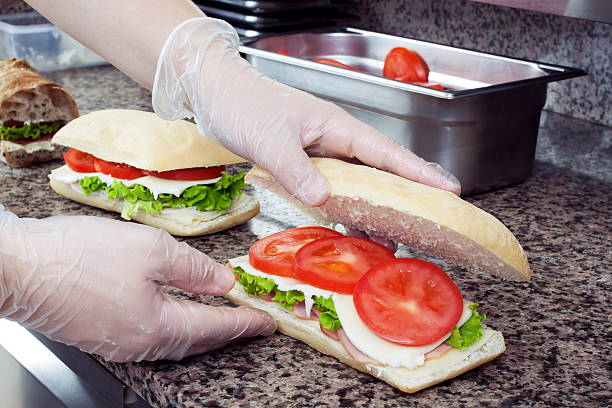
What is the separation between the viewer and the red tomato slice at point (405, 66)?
8.63 feet

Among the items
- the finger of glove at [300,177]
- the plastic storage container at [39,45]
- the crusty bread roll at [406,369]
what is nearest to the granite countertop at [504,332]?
the crusty bread roll at [406,369]

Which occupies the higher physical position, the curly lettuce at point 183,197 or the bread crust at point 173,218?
the curly lettuce at point 183,197

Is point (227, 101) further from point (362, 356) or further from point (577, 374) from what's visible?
point (577, 374)

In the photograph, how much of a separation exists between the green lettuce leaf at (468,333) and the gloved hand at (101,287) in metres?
0.45

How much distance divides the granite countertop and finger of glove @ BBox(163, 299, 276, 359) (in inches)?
1.3

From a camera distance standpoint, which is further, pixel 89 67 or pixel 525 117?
pixel 89 67

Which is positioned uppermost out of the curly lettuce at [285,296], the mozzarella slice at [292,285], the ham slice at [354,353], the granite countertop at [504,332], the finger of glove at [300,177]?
the finger of glove at [300,177]

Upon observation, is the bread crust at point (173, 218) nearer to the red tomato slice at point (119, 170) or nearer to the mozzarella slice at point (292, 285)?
the red tomato slice at point (119, 170)

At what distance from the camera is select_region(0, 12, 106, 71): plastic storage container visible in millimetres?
3699

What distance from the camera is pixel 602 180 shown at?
2.61 m

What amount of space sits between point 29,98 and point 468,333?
5.86 feet

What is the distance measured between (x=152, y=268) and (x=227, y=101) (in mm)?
502

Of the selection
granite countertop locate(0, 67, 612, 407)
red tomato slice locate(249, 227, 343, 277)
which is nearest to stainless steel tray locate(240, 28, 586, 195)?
granite countertop locate(0, 67, 612, 407)

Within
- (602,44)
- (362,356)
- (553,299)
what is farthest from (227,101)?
(602,44)
